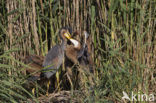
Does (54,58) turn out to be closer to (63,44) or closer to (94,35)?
(63,44)

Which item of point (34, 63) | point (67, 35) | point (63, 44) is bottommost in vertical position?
point (34, 63)

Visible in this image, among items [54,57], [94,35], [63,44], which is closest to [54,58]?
[54,57]

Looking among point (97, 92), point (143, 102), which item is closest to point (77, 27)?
point (97, 92)

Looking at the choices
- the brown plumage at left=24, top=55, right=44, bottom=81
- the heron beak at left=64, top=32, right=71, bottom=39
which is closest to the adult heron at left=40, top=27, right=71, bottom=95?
the heron beak at left=64, top=32, right=71, bottom=39

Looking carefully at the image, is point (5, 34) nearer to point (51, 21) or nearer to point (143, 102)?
point (51, 21)

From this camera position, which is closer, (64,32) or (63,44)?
(64,32)

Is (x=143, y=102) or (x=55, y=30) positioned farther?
(x=55, y=30)

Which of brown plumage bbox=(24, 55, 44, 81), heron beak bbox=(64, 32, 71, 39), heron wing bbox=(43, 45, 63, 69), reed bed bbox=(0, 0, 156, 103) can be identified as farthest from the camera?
heron beak bbox=(64, 32, 71, 39)

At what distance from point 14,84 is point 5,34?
39.2 inches

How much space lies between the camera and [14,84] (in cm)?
294

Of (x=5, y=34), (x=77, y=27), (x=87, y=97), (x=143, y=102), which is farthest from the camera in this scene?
(x=77, y=27)

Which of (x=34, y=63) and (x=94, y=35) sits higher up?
(x=94, y=35)

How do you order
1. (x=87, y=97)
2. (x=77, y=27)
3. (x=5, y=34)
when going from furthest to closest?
1. (x=77, y=27)
2. (x=5, y=34)
3. (x=87, y=97)

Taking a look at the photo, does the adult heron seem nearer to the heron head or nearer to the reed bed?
the heron head
